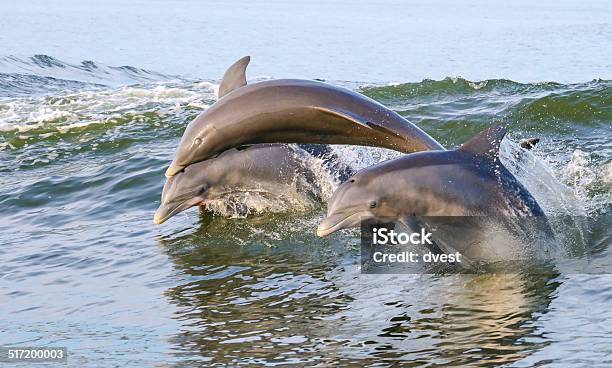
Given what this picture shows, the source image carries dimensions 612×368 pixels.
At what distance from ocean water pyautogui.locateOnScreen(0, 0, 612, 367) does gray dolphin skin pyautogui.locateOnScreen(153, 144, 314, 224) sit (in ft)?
1.03

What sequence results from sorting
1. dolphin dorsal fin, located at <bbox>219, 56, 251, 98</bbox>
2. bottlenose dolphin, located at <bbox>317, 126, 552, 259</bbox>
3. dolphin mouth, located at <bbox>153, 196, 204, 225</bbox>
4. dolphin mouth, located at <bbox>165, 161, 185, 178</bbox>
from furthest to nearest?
dolphin mouth, located at <bbox>153, 196, 204, 225</bbox> → dolphin dorsal fin, located at <bbox>219, 56, 251, 98</bbox> → dolphin mouth, located at <bbox>165, 161, 185, 178</bbox> → bottlenose dolphin, located at <bbox>317, 126, 552, 259</bbox>

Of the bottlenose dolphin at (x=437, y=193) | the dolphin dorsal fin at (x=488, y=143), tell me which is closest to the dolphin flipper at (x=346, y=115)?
the bottlenose dolphin at (x=437, y=193)

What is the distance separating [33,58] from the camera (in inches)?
1167

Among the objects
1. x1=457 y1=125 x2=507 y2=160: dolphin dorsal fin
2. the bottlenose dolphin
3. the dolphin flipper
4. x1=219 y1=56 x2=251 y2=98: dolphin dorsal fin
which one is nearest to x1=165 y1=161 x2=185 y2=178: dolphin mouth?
x1=219 y1=56 x2=251 y2=98: dolphin dorsal fin

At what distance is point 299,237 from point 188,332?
2.89m

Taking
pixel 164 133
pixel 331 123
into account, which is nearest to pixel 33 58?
pixel 164 133

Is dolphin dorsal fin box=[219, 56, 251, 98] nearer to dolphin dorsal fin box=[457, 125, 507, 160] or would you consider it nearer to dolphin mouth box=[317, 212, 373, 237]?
dolphin mouth box=[317, 212, 373, 237]

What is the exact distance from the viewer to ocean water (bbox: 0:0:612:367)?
8008 millimetres

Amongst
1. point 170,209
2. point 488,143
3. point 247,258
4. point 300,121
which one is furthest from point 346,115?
point 170,209

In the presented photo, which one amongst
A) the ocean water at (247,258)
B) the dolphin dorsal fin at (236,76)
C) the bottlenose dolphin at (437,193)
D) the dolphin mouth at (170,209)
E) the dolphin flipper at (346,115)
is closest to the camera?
the ocean water at (247,258)

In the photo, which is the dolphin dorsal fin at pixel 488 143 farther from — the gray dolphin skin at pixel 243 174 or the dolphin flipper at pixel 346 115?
the gray dolphin skin at pixel 243 174

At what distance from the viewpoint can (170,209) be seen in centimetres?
1205

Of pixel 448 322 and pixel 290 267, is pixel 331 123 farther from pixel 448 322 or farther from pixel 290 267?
pixel 448 322

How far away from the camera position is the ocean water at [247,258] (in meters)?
8.01
